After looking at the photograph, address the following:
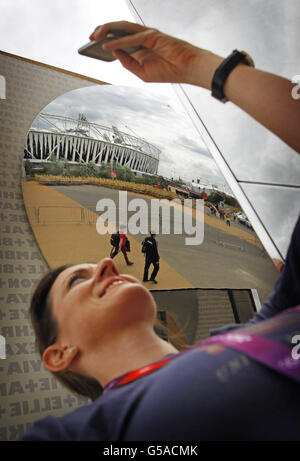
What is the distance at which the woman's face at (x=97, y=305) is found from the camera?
0.44m

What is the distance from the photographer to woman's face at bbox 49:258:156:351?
438 mm

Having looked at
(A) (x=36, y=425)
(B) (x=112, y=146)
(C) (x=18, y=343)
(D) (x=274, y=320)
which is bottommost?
(C) (x=18, y=343)

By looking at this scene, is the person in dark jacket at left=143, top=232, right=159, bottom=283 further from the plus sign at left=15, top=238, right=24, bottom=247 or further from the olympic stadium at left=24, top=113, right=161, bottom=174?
the plus sign at left=15, top=238, right=24, bottom=247

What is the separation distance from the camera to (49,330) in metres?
0.53

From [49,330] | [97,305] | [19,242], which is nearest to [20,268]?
[19,242]

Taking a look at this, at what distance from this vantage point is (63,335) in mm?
509

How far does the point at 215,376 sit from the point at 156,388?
54mm

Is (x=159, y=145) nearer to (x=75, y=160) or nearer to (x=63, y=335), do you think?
(x=75, y=160)

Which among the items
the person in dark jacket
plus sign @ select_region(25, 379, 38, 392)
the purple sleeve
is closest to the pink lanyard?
the purple sleeve

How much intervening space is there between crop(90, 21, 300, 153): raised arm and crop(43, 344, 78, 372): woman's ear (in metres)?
0.39

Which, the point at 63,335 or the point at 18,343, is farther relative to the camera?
the point at 18,343

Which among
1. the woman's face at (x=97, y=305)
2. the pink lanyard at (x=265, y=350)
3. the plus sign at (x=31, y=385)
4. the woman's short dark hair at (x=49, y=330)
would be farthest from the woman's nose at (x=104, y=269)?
the plus sign at (x=31, y=385)

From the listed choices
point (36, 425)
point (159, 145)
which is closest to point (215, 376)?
point (36, 425)

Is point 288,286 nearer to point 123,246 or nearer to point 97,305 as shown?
point 97,305
